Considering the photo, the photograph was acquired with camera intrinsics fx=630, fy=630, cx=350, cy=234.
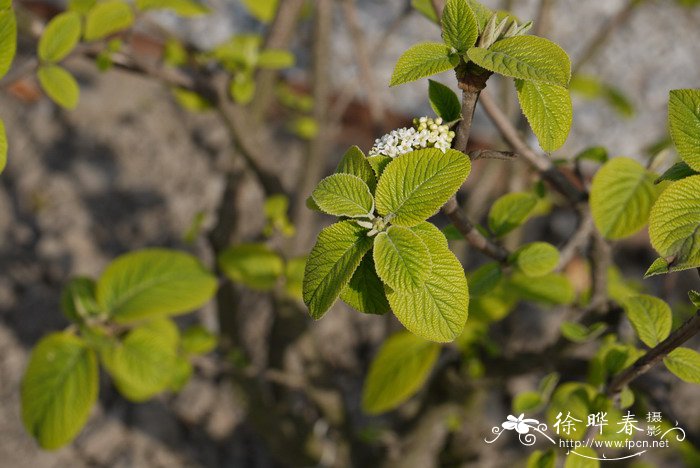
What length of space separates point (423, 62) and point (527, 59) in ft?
0.26

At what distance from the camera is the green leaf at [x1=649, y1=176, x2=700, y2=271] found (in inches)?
19.3

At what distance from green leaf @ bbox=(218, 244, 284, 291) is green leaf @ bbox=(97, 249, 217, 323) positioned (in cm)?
4

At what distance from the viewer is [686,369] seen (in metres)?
0.61

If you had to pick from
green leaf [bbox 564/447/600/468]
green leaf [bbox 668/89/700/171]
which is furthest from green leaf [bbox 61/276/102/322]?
green leaf [bbox 668/89/700/171]

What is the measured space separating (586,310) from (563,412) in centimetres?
23

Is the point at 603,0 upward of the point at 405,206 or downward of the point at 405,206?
downward

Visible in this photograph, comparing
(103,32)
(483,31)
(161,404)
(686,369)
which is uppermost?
(483,31)

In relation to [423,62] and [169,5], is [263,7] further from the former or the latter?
[423,62]

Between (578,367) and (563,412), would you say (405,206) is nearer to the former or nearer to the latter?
(563,412)

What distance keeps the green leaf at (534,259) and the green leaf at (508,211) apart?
34 millimetres

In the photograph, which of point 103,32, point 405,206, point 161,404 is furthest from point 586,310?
point 161,404

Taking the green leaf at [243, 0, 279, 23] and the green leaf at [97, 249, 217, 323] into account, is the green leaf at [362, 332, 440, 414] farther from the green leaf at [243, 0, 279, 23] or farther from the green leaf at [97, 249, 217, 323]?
the green leaf at [243, 0, 279, 23]

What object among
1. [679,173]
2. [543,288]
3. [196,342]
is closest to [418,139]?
[679,173]

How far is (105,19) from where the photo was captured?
0.91 m
